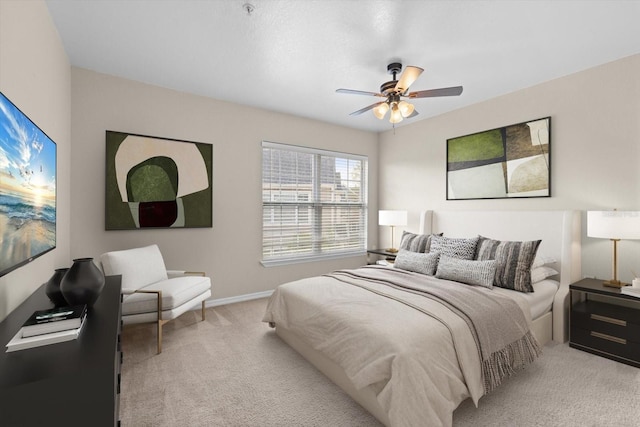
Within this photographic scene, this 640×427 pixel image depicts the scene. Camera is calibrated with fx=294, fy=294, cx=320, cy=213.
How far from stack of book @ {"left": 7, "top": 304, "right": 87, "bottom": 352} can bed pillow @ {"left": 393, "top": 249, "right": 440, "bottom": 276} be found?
3.01 metres

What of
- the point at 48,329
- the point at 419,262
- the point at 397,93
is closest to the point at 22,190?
the point at 48,329

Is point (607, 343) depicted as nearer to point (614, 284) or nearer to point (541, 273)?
point (614, 284)

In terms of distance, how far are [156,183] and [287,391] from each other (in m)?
2.79

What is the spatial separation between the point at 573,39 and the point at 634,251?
207 cm

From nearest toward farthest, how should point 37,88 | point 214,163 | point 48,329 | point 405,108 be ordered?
point 48,329 → point 37,88 → point 405,108 → point 214,163

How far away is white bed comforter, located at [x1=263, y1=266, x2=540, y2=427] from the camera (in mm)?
1585

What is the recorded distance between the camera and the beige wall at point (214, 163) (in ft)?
10.4

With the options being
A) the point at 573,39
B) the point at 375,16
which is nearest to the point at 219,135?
the point at 375,16

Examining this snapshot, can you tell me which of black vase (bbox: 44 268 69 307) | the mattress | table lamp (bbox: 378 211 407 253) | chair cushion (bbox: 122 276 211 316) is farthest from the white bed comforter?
table lamp (bbox: 378 211 407 253)

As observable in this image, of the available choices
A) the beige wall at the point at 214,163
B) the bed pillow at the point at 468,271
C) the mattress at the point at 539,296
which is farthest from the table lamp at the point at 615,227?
the beige wall at the point at 214,163

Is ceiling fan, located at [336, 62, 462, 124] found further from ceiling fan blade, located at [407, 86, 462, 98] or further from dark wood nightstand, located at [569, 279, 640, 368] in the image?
dark wood nightstand, located at [569, 279, 640, 368]

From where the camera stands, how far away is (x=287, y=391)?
7.05ft

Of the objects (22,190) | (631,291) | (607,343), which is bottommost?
(607,343)

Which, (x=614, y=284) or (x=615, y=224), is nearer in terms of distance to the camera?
(x=615, y=224)
